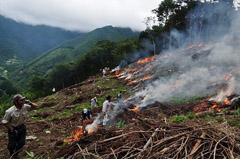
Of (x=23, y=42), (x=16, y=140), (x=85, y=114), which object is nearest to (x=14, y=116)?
(x=16, y=140)

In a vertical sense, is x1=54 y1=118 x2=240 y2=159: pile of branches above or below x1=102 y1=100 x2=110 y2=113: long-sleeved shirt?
above

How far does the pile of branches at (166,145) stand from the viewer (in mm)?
2346

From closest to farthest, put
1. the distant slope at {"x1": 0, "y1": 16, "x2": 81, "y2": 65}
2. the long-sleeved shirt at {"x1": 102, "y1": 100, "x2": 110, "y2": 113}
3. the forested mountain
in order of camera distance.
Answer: the long-sleeved shirt at {"x1": 102, "y1": 100, "x2": 110, "y2": 113}, the forested mountain, the distant slope at {"x1": 0, "y1": 16, "x2": 81, "y2": 65}

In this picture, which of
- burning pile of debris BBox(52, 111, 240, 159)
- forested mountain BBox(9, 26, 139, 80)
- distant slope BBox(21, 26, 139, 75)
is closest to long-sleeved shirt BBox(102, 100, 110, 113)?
burning pile of debris BBox(52, 111, 240, 159)

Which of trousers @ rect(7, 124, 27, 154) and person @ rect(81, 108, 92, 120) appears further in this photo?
person @ rect(81, 108, 92, 120)

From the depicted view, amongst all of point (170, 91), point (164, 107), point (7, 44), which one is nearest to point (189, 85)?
point (170, 91)

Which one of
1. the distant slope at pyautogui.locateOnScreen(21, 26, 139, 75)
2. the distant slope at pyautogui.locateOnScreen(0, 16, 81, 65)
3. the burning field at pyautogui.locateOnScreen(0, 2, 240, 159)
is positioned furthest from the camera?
the distant slope at pyautogui.locateOnScreen(0, 16, 81, 65)

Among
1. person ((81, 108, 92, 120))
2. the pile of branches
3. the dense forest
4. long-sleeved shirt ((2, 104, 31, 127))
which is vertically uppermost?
the dense forest

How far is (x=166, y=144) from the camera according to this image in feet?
8.45

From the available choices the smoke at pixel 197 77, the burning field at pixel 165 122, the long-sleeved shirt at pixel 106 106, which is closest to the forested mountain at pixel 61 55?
the smoke at pixel 197 77

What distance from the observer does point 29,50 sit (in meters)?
142

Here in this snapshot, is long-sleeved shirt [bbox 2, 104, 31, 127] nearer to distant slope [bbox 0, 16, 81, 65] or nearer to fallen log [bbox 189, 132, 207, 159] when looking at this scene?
fallen log [bbox 189, 132, 207, 159]

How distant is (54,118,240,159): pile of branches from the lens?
2.35 meters

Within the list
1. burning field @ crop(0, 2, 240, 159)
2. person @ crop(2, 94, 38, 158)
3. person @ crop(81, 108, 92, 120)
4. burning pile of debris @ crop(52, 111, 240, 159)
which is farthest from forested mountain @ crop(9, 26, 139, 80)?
burning pile of debris @ crop(52, 111, 240, 159)
